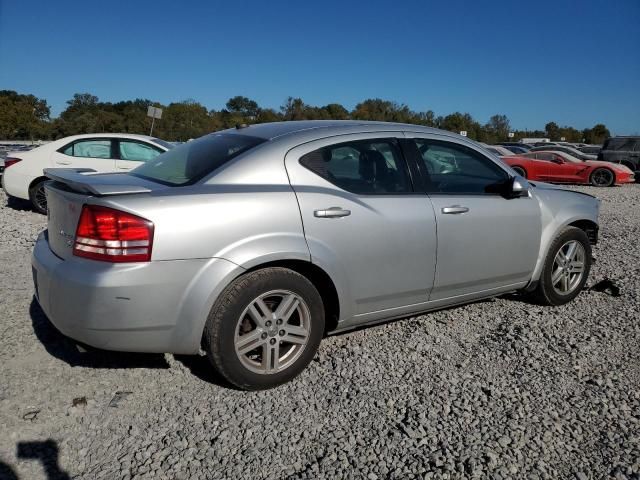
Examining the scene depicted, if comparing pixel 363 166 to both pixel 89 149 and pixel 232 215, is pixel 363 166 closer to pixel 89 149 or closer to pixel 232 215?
pixel 232 215

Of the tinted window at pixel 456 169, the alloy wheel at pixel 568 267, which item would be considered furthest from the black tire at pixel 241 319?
the alloy wheel at pixel 568 267

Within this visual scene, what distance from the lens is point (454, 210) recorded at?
3510mm

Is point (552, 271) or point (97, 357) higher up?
point (552, 271)

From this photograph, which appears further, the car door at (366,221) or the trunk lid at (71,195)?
the car door at (366,221)

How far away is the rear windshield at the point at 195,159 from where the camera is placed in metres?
3.01

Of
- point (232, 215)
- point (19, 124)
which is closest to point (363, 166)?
point (232, 215)

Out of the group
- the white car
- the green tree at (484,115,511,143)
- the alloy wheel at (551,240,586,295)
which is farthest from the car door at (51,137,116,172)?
the green tree at (484,115,511,143)

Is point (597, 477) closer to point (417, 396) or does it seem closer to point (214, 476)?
point (417, 396)

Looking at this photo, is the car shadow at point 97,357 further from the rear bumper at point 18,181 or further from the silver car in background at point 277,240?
the rear bumper at point 18,181

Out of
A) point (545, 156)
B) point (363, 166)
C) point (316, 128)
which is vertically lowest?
point (363, 166)

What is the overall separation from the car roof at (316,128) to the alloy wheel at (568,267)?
161cm

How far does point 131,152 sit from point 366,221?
295 inches

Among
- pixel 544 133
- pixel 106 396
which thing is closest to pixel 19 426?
pixel 106 396

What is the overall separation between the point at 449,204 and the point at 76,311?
2413 mm
